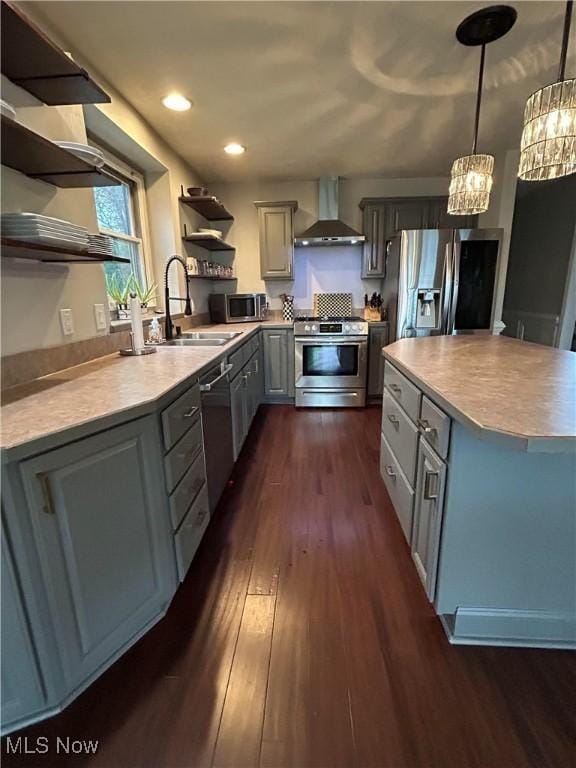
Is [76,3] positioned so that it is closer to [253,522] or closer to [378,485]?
[253,522]

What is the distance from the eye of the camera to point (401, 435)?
1.79 m

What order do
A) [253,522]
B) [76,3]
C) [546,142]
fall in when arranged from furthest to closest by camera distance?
[253,522] → [76,3] → [546,142]

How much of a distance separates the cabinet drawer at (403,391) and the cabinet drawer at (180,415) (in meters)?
0.99

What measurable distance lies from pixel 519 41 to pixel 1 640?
10.4ft

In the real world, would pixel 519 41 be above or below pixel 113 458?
above

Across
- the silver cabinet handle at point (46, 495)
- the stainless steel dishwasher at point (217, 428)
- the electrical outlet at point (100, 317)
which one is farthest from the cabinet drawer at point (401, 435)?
the electrical outlet at point (100, 317)

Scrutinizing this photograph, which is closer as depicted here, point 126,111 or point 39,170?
point 39,170

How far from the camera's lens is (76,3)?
1.50 meters

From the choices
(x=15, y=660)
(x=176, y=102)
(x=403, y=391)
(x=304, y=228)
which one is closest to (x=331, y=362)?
(x=304, y=228)

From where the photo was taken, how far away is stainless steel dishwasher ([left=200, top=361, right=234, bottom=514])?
72.4 inches

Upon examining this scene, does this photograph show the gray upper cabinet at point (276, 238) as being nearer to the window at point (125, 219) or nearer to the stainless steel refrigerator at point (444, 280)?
the stainless steel refrigerator at point (444, 280)

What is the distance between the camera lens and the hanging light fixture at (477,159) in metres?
1.61

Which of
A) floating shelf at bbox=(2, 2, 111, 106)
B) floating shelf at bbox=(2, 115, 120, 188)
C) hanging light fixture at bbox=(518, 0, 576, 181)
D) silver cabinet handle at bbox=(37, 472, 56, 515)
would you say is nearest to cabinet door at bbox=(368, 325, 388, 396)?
hanging light fixture at bbox=(518, 0, 576, 181)

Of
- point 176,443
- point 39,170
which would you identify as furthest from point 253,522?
point 39,170
